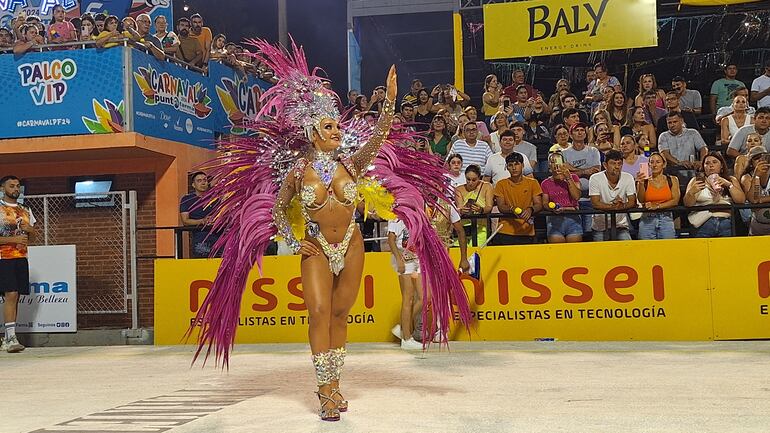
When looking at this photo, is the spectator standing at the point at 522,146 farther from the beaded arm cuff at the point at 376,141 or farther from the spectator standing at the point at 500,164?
the beaded arm cuff at the point at 376,141

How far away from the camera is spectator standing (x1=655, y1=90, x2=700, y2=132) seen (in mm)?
11820

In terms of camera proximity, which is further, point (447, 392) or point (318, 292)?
point (447, 392)

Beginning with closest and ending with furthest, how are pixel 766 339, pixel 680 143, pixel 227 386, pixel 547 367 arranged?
pixel 227 386 → pixel 547 367 → pixel 766 339 → pixel 680 143

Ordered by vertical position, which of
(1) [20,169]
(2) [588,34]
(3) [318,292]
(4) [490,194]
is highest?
(2) [588,34]

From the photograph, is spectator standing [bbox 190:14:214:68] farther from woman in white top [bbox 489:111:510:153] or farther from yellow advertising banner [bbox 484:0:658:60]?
woman in white top [bbox 489:111:510:153]

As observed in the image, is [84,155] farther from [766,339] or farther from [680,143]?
[766,339]

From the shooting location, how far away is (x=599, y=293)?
388 inches

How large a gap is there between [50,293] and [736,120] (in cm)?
978

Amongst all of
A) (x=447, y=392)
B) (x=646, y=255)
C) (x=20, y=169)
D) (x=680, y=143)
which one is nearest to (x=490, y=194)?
(x=646, y=255)

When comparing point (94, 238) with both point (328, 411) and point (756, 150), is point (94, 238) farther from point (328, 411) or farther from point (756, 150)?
point (756, 150)

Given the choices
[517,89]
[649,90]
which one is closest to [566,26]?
[517,89]

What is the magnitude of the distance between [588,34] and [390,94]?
9262 millimetres

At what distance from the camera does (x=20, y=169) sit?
1378 cm

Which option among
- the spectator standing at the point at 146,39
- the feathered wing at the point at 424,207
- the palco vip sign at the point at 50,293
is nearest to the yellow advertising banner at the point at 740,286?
the feathered wing at the point at 424,207
